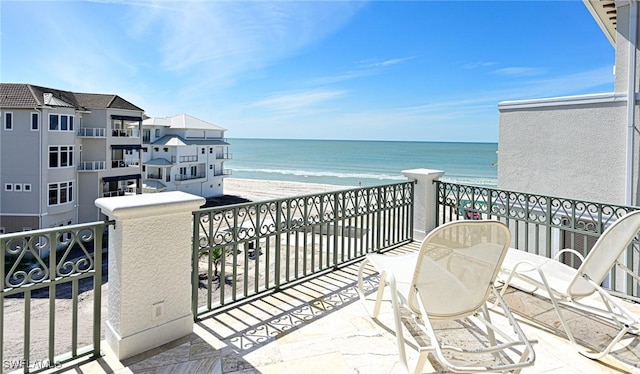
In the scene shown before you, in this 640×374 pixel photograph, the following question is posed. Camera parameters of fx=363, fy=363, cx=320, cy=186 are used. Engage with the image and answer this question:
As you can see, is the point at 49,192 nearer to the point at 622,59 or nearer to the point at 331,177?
the point at 622,59

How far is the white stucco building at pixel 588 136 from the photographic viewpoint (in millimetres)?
5832

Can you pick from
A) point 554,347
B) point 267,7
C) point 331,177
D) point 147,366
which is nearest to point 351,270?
point 554,347

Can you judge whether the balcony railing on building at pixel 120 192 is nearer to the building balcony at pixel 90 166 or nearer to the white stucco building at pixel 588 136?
the building balcony at pixel 90 166

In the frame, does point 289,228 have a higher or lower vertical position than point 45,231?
lower

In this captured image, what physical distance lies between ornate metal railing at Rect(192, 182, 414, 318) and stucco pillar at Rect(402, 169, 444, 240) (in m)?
0.09

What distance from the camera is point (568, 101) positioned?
6.32 m

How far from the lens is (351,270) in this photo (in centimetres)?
433

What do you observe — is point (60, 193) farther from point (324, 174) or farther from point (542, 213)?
point (324, 174)

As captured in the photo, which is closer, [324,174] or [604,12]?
[604,12]

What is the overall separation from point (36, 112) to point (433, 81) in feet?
Answer: 179

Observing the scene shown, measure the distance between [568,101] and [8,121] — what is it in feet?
73.5

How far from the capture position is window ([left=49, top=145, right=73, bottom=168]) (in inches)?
725

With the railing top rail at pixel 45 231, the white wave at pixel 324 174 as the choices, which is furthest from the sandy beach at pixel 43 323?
the white wave at pixel 324 174

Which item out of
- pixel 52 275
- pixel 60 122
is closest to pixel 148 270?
pixel 52 275
